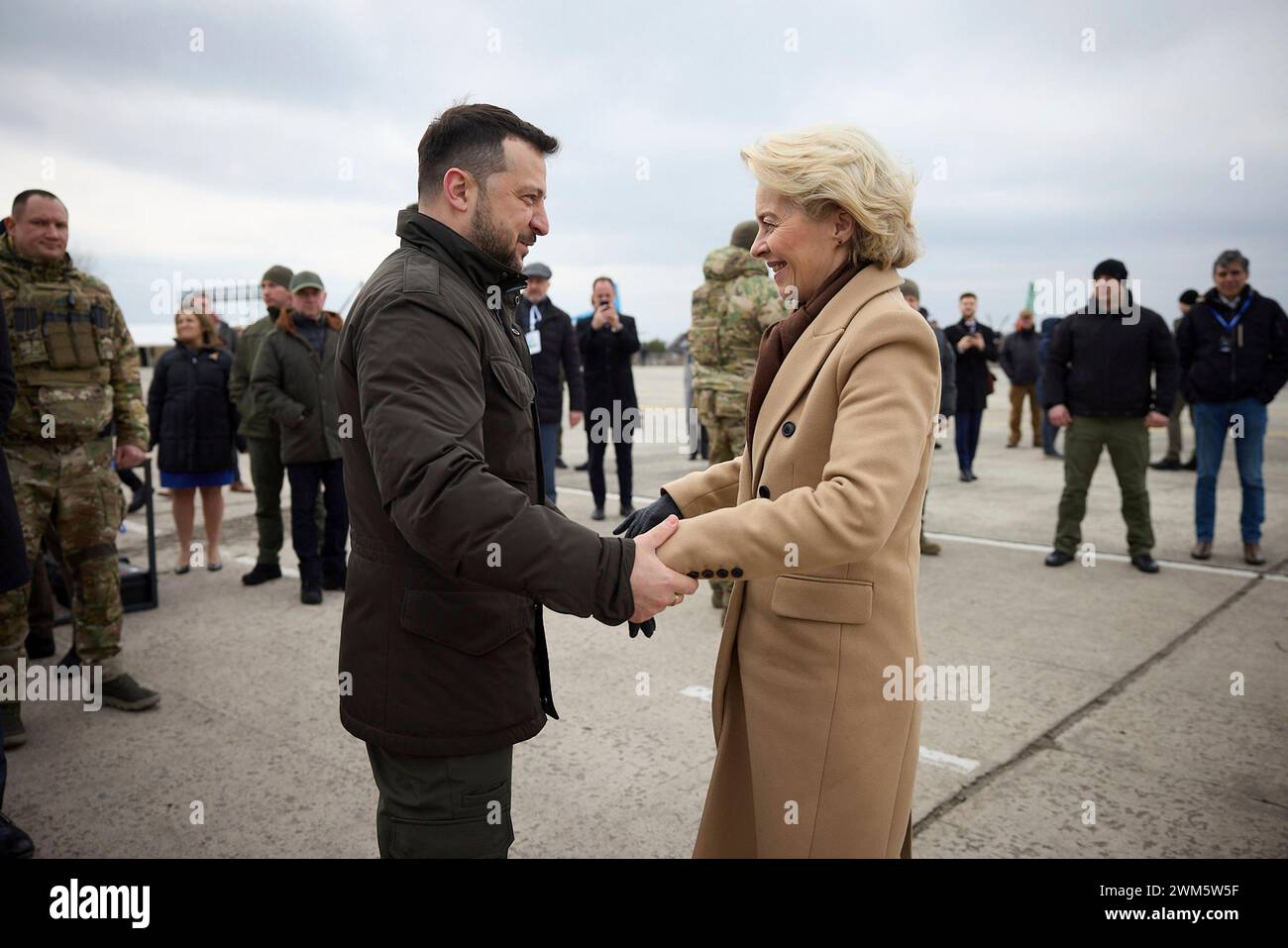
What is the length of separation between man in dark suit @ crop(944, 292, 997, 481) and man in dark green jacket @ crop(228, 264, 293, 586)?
769cm

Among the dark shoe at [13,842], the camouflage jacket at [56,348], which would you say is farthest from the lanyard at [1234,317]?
the dark shoe at [13,842]

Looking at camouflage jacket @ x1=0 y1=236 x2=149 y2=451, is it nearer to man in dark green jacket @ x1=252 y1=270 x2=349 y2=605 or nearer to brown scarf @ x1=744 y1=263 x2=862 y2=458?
man in dark green jacket @ x1=252 y1=270 x2=349 y2=605

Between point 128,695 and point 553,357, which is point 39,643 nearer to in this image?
point 128,695

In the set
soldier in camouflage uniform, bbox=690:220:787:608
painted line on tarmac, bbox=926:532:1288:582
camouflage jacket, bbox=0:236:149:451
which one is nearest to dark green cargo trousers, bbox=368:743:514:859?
camouflage jacket, bbox=0:236:149:451

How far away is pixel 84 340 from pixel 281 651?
188 centimetres

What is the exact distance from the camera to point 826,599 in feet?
6.06

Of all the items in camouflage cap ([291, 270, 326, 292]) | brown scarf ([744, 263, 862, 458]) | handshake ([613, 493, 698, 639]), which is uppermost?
camouflage cap ([291, 270, 326, 292])

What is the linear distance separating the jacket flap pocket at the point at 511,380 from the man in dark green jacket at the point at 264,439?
16.7ft

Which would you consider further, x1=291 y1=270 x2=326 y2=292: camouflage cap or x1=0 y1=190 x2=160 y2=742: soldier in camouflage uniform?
x1=291 y1=270 x2=326 y2=292: camouflage cap

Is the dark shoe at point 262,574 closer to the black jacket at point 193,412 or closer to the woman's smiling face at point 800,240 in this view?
the black jacket at point 193,412

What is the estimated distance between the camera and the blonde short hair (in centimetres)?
185
